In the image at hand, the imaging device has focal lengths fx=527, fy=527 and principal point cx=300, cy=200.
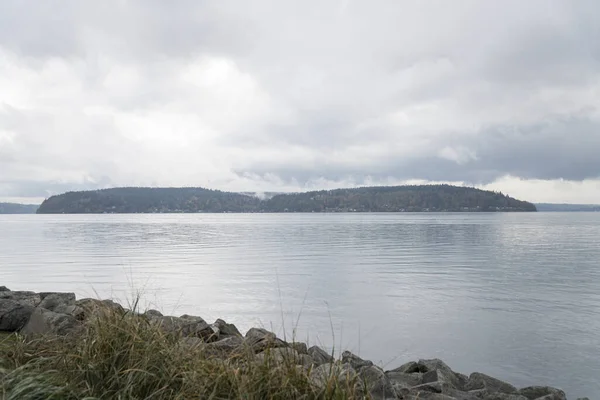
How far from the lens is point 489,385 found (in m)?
8.80

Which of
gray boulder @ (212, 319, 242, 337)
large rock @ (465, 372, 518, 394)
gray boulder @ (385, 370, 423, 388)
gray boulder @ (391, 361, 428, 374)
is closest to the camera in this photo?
gray boulder @ (385, 370, 423, 388)

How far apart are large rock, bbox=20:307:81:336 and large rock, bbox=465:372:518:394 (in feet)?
20.8

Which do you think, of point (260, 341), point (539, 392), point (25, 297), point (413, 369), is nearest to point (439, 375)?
point (413, 369)

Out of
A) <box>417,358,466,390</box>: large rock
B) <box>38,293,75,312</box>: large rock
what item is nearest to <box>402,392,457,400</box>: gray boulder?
<box>417,358,466,390</box>: large rock

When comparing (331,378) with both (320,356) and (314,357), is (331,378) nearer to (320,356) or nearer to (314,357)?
(314,357)

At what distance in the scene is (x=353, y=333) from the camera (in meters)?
14.5

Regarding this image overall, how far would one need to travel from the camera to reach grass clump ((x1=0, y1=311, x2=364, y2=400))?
4492mm

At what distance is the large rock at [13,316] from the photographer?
9109 millimetres

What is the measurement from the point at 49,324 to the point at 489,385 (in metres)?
7.03

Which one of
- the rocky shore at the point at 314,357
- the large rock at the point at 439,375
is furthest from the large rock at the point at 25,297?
the large rock at the point at 439,375

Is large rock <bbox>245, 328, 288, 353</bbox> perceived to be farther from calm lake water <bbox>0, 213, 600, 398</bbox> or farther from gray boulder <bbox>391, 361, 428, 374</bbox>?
gray boulder <bbox>391, 361, 428, 374</bbox>

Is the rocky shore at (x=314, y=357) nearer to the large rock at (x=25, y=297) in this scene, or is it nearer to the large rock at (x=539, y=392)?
the large rock at (x=539, y=392)

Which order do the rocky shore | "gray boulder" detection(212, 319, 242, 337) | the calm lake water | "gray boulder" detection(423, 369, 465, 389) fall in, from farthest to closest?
the calm lake water < "gray boulder" detection(212, 319, 242, 337) < "gray boulder" detection(423, 369, 465, 389) < the rocky shore

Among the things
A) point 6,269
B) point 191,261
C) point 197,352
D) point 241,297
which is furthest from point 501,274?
point 6,269
